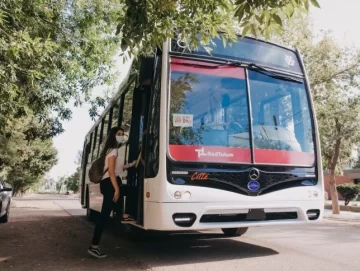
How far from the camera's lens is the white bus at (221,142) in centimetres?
536

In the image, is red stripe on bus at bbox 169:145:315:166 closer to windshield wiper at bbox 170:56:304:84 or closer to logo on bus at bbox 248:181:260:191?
logo on bus at bbox 248:181:260:191

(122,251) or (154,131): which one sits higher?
(154,131)

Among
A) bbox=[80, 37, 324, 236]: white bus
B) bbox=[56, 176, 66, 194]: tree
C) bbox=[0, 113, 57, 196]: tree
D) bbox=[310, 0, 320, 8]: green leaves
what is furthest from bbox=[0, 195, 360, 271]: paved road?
bbox=[56, 176, 66, 194]: tree

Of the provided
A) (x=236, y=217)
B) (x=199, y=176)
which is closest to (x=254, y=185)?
(x=236, y=217)

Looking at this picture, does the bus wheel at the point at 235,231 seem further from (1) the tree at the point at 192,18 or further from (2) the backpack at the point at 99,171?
(1) the tree at the point at 192,18

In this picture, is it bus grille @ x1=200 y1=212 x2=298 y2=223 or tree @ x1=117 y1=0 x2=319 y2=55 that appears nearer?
tree @ x1=117 y1=0 x2=319 y2=55

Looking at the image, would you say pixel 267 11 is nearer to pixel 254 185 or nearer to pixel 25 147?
pixel 254 185

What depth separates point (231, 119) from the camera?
582 centimetres

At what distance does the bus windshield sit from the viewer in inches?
218

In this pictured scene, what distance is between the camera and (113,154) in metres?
6.14

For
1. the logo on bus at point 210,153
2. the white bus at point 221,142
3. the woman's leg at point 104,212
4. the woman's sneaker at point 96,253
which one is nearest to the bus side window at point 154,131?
the white bus at point 221,142

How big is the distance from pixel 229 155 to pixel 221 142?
23 cm

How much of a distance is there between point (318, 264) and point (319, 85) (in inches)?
549

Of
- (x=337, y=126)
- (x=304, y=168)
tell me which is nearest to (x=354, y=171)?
(x=337, y=126)
